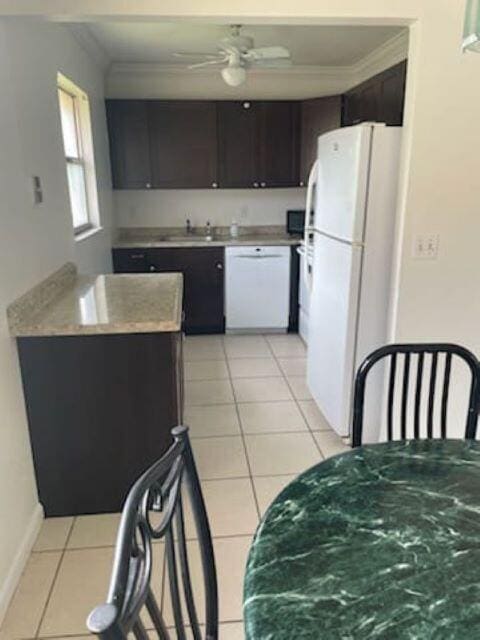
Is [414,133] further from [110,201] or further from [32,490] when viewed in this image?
[110,201]

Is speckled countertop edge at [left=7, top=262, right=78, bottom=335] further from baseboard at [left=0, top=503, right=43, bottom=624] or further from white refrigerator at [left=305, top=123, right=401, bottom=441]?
white refrigerator at [left=305, top=123, right=401, bottom=441]

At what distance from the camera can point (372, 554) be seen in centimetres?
94

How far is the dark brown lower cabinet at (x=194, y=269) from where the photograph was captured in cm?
457

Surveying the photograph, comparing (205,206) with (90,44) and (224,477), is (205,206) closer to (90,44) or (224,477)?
(90,44)

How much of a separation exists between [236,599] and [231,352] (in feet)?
8.92

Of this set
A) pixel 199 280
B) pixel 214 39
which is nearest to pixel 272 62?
pixel 214 39

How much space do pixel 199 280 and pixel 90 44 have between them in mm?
2113

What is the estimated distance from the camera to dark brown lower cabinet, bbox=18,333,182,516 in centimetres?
207

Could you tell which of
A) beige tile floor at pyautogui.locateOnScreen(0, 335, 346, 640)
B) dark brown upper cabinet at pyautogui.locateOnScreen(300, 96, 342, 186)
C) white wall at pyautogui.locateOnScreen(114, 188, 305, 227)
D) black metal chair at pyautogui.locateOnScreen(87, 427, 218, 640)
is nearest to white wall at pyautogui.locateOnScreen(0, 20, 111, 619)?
beige tile floor at pyautogui.locateOnScreen(0, 335, 346, 640)

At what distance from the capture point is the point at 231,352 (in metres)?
4.38

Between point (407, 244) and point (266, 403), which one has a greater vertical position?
point (407, 244)

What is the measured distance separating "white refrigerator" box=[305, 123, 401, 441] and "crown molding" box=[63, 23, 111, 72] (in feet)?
6.04

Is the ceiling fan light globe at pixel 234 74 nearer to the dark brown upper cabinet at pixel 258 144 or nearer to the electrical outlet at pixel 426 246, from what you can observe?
the dark brown upper cabinet at pixel 258 144

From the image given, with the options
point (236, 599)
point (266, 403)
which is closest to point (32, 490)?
point (236, 599)
